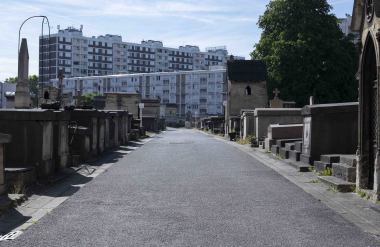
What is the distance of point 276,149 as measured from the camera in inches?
659

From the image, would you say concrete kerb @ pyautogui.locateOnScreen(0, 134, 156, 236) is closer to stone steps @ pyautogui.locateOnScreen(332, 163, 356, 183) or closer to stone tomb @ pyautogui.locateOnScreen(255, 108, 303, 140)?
stone steps @ pyautogui.locateOnScreen(332, 163, 356, 183)

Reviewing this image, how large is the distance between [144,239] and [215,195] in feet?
10.2

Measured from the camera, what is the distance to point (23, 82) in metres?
19.2

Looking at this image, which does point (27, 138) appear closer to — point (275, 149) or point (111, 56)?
point (275, 149)

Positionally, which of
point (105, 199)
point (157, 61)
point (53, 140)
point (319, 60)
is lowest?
point (105, 199)

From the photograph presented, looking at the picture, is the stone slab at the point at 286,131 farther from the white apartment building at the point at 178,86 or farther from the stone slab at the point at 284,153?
the white apartment building at the point at 178,86

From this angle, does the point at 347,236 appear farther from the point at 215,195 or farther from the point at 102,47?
the point at 102,47

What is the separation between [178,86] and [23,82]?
352ft

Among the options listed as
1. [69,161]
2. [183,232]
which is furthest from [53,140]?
[183,232]

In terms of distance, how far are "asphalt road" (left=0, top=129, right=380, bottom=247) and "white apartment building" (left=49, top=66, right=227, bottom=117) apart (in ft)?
362

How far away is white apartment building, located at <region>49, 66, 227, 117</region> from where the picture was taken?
121m

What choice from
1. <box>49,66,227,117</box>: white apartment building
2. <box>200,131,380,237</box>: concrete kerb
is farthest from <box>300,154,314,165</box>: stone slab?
<box>49,66,227,117</box>: white apartment building

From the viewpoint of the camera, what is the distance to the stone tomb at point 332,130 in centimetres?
1182

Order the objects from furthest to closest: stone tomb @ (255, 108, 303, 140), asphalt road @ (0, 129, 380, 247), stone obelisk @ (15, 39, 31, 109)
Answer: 1. stone tomb @ (255, 108, 303, 140)
2. stone obelisk @ (15, 39, 31, 109)
3. asphalt road @ (0, 129, 380, 247)
